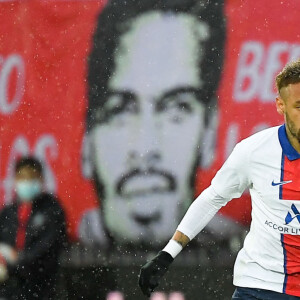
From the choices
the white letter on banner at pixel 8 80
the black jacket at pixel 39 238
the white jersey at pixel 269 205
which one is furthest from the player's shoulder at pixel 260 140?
the white letter on banner at pixel 8 80

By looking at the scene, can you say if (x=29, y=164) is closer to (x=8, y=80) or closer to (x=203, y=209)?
(x=8, y=80)

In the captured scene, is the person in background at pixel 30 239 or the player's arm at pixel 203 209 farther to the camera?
the person in background at pixel 30 239

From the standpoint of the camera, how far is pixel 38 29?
5.92 meters

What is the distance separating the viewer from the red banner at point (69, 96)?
5680 millimetres

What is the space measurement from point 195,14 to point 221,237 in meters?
1.39

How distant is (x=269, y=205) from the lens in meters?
3.93

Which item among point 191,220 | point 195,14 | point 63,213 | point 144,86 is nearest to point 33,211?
point 63,213

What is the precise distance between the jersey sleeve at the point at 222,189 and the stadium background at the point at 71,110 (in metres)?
1.58

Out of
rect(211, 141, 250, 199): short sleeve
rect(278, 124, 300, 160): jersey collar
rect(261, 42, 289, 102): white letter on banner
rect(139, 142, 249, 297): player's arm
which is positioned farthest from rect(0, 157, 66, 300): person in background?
rect(278, 124, 300, 160): jersey collar

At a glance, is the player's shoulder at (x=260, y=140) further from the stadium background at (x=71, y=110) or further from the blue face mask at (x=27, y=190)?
the blue face mask at (x=27, y=190)

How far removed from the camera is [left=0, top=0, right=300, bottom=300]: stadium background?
5.68 meters

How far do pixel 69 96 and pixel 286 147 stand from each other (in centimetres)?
231

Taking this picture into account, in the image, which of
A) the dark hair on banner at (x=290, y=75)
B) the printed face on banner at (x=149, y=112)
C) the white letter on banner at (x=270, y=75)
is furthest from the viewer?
the printed face on banner at (x=149, y=112)

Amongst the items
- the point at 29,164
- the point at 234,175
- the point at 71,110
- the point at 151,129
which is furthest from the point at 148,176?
the point at 234,175
